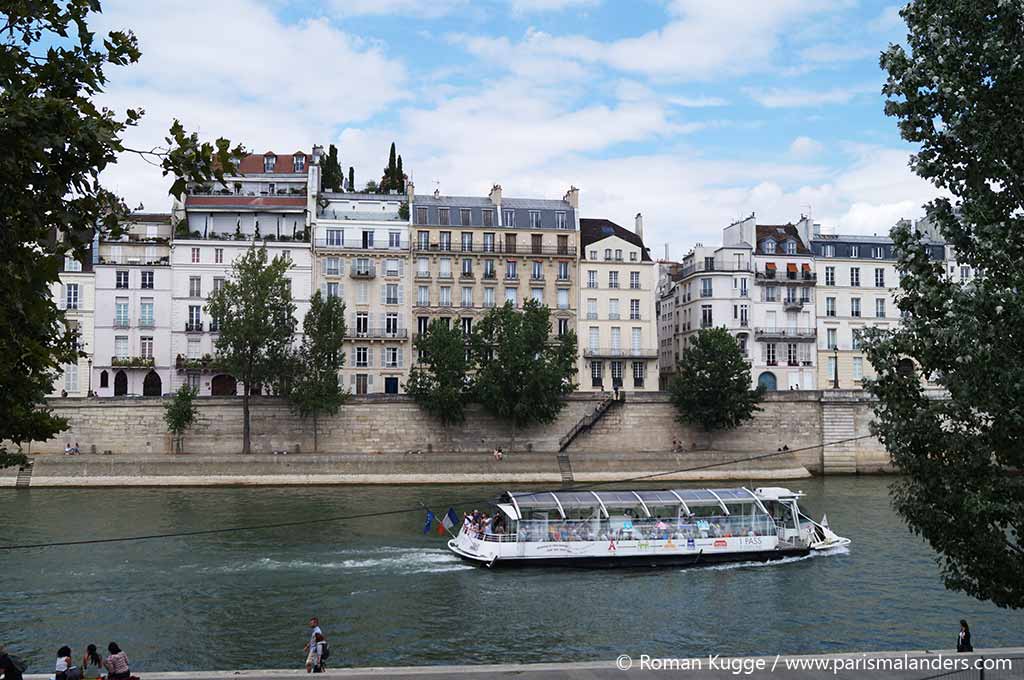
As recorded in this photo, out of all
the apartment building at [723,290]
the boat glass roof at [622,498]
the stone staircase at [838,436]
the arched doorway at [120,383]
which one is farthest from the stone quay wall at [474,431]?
the boat glass roof at [622,498]

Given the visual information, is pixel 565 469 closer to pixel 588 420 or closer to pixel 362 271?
pixel 588 420

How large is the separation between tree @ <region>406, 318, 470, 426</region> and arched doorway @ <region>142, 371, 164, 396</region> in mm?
16313

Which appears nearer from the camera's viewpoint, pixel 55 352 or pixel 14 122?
pixel 14 122

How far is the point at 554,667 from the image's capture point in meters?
16.1

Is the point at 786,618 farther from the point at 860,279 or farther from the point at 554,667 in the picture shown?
the point at 860,279

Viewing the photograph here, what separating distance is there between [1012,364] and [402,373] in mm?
54418

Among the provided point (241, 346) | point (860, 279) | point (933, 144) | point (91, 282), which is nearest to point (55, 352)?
point (933, 144)

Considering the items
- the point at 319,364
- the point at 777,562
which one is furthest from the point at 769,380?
the point at 777,562

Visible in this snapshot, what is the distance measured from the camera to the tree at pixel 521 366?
5700 centimetres

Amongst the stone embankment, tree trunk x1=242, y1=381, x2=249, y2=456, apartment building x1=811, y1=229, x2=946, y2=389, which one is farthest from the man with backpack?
apartment building x1=811, y1=229, x2=946, y2=389

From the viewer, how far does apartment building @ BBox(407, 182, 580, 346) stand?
65562 millimetres

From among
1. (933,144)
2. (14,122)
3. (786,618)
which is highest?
(933,144)

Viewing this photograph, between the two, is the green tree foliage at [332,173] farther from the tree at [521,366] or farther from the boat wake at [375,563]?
the boat wake at [375,563]

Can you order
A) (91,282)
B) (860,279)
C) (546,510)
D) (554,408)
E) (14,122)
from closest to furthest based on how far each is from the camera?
(14,122) < (546,510) < (554,408) < (91,282) < (860,279)
